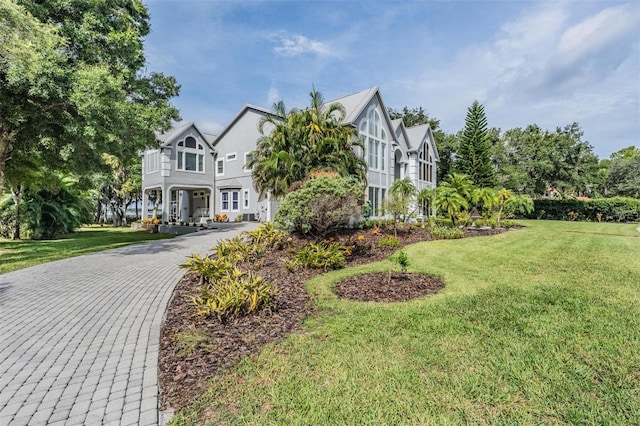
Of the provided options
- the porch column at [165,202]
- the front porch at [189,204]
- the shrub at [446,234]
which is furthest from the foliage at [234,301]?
the front porch at [189,204]

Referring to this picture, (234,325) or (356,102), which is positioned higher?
(356,102)

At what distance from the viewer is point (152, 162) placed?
2606cm

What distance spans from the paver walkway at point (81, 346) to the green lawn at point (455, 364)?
3.14 ft

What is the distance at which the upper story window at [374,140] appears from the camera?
19625mm

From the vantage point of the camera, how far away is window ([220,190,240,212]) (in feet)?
81.0

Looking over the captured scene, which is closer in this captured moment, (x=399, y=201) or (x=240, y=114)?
(x=399, y=201)

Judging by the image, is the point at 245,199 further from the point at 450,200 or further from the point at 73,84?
the point at 450,200

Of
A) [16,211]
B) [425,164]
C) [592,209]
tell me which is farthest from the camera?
[592,209]

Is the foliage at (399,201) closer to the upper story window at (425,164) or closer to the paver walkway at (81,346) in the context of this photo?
the paver walkway at (81,346)

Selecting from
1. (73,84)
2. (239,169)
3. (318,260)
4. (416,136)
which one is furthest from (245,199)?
(416,136)

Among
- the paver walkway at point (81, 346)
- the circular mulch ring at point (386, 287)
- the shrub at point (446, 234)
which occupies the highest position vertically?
the shrub at point (446, 234)

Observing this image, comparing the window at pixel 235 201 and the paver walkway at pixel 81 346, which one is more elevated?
the window at pixel 235 201

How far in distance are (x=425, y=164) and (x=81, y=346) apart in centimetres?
2871

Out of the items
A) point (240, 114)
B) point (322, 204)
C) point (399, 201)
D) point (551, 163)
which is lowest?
point (322, 204)
